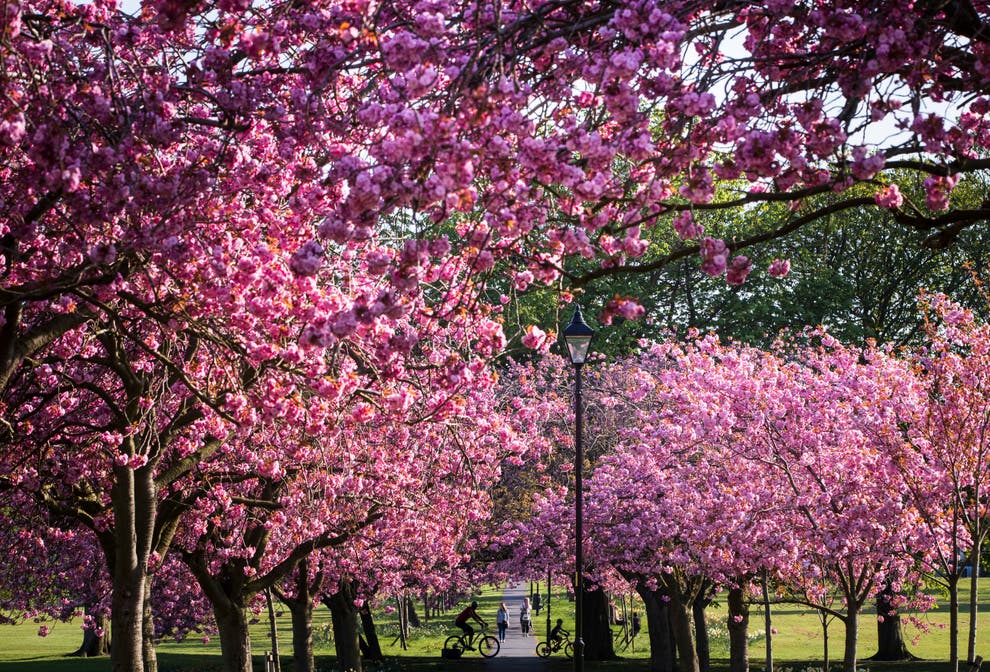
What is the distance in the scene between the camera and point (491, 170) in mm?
5996

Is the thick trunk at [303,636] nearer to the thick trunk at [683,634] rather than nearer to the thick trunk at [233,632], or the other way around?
the thick trunk at [233,632]

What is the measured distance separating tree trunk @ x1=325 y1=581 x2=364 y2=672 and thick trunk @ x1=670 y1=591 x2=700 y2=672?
7.75 meters

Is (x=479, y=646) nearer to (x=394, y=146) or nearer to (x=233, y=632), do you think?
(x=233, y=632)

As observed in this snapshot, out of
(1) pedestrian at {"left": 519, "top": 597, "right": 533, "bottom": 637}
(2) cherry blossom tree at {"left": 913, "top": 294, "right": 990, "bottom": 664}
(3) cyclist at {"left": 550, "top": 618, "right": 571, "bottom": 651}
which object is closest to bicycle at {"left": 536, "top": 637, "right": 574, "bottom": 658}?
(3) cyclist at {"left": 550, "top": 618, "right": 571, "bottom": 651}

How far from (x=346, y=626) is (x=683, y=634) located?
28.1ft

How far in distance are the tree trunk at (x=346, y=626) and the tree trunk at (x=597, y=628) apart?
7.09m

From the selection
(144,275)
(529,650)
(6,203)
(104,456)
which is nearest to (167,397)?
(104,456)

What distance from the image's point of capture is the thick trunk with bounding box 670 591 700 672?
863 inches

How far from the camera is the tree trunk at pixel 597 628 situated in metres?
30.6

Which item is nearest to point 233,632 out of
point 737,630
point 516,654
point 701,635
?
point 737,630

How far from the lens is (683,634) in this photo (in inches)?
872

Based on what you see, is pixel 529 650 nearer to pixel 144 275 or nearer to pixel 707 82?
pixel 144 275

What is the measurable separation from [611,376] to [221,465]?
15414 mm

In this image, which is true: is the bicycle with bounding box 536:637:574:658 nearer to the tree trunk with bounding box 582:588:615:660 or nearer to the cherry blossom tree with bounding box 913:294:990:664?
the tree trunk with bounding box 582:588:615:660
